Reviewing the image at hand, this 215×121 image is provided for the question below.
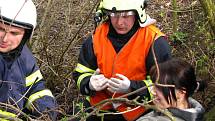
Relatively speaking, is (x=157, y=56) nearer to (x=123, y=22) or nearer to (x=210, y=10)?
(x=123, y=22)

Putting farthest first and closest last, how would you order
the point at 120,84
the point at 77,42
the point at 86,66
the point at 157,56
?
the point at 77,42 < the point at 86,66 < the point at 157,56 < the point at 120,84

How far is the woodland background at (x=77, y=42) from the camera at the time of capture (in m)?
4.59

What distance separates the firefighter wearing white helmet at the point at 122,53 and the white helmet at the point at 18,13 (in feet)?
2.18

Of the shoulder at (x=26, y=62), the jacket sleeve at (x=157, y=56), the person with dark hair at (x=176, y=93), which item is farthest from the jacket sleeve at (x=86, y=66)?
the person with dark hair at (x=176, y=93)

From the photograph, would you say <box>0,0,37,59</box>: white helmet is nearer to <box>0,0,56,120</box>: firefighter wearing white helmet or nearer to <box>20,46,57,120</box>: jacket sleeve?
<box>0,0,56,120</box>: firefighter wearing white helmet

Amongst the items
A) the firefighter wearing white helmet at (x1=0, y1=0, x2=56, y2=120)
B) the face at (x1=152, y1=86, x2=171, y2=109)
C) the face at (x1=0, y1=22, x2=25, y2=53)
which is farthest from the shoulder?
the face at (x1=152, y1=86, x2=171, y2=109)

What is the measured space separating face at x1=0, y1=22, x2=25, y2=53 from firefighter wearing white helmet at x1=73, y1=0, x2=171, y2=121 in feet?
2.50

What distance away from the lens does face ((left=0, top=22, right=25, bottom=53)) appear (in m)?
3.24

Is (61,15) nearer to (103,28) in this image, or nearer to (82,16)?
(82,16)

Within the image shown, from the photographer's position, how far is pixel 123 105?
3906 millimetres

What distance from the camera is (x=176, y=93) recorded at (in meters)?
2.98

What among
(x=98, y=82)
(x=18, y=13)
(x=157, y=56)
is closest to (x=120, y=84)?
(x=98, y=82)

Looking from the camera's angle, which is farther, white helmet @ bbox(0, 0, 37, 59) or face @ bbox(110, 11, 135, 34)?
face @ bbox(110, 11, 135, 34)

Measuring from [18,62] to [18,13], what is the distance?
42cm
